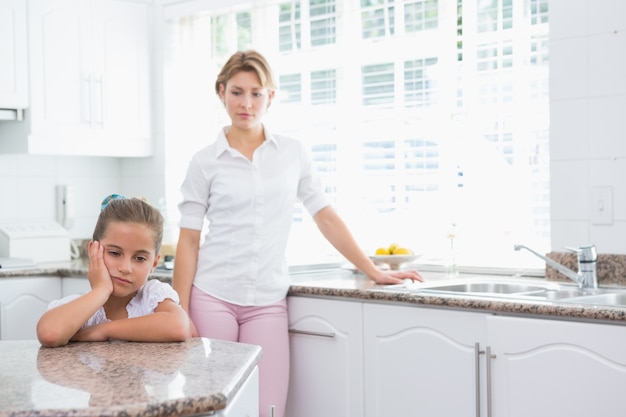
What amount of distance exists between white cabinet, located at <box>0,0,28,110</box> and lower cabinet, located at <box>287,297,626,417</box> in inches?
62.1

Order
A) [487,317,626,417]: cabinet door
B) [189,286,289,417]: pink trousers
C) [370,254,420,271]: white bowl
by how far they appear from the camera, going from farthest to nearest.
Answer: [370,254,420,271]: white bowl → [189,286,289,417]: pink trousers → [487,317,626,417]: cabinet door

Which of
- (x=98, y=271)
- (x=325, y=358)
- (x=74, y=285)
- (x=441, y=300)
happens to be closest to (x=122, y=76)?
(x=74, y=285)

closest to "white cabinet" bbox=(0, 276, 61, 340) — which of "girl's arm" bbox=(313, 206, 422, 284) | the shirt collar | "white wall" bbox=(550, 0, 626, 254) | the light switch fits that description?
the shirt collar

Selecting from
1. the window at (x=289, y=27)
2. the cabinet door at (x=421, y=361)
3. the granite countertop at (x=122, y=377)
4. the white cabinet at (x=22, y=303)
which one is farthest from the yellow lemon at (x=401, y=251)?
the granite countertop at (x=122, y=377)

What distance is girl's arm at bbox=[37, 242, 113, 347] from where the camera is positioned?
1.56 metres

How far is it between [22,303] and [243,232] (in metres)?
1.22

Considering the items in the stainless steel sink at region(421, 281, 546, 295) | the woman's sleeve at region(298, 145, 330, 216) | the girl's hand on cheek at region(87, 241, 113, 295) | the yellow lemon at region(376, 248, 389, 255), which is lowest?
the stainless steel sink at region(421, 281, 546, 295)

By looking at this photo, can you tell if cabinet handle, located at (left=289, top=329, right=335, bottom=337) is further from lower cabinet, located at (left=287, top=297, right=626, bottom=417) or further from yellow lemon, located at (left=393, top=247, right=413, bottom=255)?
yellow lemon, located at (left=393, top=247, right=413, bottom=255)

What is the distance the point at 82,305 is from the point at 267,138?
1345mm

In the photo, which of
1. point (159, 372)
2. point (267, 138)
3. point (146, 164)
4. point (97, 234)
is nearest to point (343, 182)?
point (267, 138)

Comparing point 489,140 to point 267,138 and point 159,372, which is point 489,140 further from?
point 159,372

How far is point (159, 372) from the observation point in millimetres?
1314

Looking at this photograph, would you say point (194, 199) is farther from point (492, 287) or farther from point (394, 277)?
point (492, 287)

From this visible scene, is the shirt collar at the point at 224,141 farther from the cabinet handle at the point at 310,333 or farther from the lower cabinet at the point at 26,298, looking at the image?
the lower cabinet at the point at 26,298
